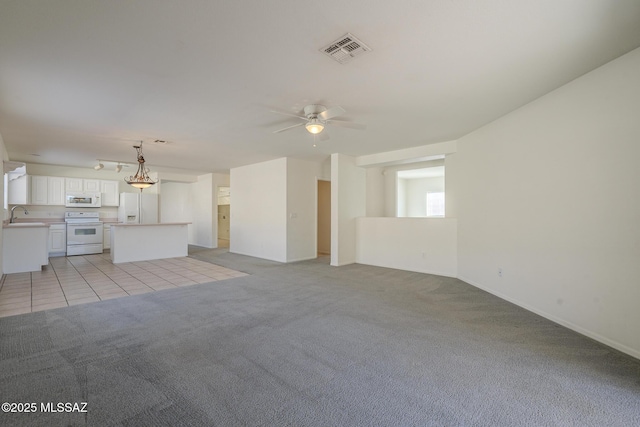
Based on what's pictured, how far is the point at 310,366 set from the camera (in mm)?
2197

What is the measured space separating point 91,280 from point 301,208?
14.2ft

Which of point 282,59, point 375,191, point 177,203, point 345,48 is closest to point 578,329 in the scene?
point 345,48

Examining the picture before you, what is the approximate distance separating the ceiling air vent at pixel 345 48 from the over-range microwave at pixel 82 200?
8.87m

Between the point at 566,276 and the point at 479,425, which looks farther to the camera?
the point at 566,276

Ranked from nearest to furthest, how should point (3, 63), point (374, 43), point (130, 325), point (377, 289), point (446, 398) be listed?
1. point (446, 398)
2. point (374, 43)
3. point (3, 63)
4. point (130, 325)
5. point (377, 289)

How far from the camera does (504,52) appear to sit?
235cm

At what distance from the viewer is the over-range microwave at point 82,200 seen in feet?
25.4

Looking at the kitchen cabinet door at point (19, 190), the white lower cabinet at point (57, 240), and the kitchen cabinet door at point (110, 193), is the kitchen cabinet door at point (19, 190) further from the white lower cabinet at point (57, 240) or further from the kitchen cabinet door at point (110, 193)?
the kitchen cabinet door at point (110, 193)

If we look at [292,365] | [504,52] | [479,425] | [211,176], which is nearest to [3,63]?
[292,365]

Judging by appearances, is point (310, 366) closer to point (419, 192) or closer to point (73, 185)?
point (73, 185)

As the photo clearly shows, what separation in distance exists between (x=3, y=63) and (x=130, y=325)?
2694mm

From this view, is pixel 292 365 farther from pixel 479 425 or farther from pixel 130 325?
pixel 130 325

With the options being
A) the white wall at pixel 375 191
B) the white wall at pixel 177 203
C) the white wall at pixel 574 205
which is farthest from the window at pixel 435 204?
the white wall at pixel 177 203

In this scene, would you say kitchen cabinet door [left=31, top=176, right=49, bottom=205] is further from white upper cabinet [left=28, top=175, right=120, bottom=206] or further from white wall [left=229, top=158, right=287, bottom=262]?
white wall [left=229, top=158, right=287, bottom=262]
